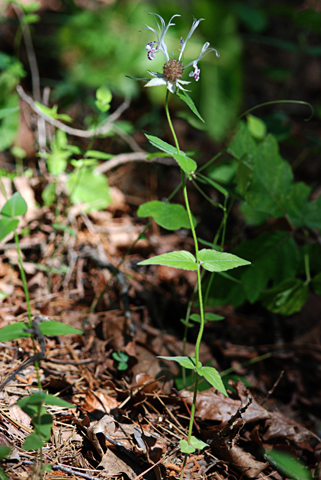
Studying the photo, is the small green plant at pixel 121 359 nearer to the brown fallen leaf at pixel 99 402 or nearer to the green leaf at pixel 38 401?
the brown fallen leaf at pixel 99 402

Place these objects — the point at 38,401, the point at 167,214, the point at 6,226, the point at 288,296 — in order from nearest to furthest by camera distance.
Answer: the point at 38,401
the point at 6,226
the point at 167,214
the point at 288,296

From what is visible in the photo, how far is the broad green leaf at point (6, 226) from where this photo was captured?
108 centimetres

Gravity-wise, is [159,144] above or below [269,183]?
above

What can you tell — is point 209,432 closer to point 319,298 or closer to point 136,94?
point 319,298

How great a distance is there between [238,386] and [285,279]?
540mm

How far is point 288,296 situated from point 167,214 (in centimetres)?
68

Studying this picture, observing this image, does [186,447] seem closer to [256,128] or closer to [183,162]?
[183,162]

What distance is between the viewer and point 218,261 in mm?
997

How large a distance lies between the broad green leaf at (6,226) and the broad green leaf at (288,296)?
110 cm

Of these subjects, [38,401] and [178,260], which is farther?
[178,260]

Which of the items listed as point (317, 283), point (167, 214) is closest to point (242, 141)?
point (167, 214)

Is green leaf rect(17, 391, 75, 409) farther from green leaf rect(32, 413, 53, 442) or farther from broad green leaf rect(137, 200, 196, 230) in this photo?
broad green leaf rect(137, 200, 196, 230)

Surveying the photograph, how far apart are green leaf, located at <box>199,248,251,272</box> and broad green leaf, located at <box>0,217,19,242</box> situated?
0.58 meters

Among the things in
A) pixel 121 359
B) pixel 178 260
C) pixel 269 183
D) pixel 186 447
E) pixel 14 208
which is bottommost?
pixel 121 359
